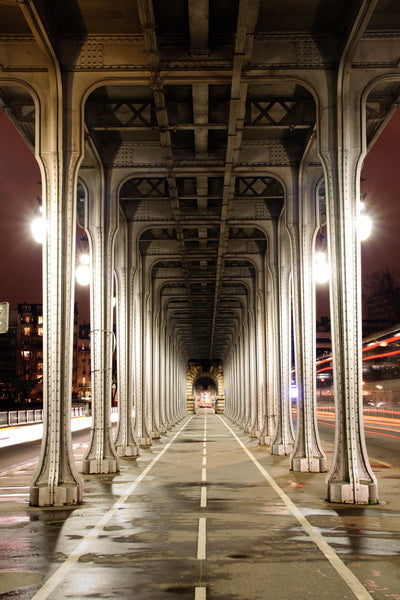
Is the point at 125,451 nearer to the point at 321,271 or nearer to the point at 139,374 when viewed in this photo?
the point at 139,374

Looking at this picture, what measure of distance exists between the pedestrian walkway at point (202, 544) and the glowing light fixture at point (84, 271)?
6676 mm

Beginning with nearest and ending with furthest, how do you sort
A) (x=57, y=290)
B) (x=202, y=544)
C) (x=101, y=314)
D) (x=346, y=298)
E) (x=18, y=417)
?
1. (x=202, y=544)
2. (x=346, y=298)
3. (x=57, y=290)
4. (x=101, y=314)
5. (x=18, y=417)

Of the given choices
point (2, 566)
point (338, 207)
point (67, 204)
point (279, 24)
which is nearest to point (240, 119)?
point (279, 24)

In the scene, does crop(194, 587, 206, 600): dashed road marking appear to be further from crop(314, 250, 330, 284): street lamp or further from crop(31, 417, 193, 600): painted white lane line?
crop(314, 250, 330, 284): street lamp

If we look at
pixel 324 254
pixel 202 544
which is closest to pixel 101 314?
pixel 324 254

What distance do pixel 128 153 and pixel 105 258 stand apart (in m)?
3.93

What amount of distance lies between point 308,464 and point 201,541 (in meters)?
11.1

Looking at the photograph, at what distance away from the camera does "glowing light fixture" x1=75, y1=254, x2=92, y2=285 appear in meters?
22.1

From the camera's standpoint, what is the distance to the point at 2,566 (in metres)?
9.02

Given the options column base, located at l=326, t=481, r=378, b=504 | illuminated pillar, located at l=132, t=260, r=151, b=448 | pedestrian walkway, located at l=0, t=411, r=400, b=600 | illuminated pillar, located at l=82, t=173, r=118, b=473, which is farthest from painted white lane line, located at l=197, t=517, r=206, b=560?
illuminated pillar, located at l=132, t=260, r=151, b=448

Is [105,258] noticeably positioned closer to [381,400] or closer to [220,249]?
[220,249]

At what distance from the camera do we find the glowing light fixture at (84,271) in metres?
22.1

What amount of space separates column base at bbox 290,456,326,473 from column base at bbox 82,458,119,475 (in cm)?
562

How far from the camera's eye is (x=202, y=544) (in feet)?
33.9
